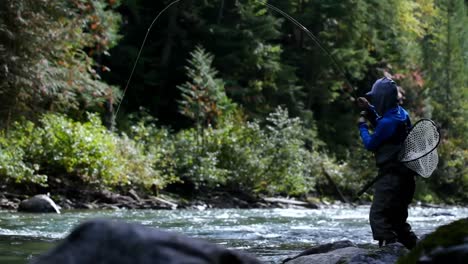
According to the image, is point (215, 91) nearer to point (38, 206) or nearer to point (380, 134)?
point (38, 206)

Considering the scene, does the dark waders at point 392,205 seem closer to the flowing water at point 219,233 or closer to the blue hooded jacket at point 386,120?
the blue hooded jacket at point 386,120

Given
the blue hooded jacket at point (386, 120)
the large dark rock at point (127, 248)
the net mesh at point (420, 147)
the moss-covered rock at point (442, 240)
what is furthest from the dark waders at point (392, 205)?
the large dark rock at point (127, 248)

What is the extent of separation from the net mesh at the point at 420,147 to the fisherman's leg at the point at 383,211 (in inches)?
8.6

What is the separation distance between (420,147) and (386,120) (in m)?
0.35

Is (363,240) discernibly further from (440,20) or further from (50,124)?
(440,20)

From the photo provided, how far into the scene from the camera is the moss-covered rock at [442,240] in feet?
11.8

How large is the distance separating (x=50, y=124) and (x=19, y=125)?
86 cm

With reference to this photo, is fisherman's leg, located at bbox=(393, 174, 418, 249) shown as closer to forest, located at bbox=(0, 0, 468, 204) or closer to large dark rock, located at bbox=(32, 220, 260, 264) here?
forest, located at bbox=(0, 0, 468, 204)

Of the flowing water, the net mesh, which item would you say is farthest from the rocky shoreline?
the net mesh

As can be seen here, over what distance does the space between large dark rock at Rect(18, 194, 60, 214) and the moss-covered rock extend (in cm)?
1116

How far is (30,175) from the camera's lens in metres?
16.4

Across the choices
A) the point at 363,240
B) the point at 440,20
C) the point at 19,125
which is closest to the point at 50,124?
the point at 19,125

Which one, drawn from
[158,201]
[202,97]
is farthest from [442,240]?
[202,97]

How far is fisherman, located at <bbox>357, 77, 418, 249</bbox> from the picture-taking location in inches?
259
